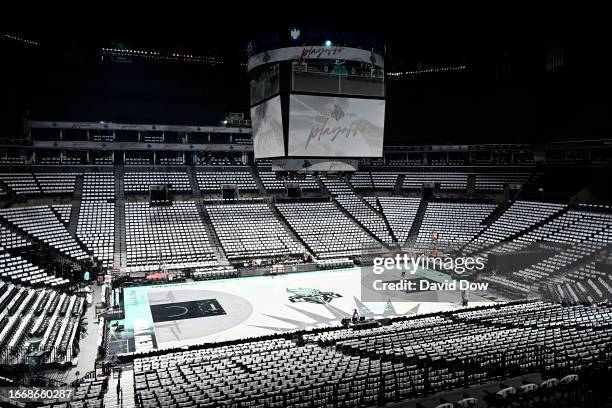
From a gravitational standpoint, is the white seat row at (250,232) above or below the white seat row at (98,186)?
below

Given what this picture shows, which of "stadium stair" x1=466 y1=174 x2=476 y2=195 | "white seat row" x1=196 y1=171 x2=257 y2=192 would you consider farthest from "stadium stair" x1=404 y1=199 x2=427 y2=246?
"white seat row" x1=196 y1=171 x2=257 y2=192

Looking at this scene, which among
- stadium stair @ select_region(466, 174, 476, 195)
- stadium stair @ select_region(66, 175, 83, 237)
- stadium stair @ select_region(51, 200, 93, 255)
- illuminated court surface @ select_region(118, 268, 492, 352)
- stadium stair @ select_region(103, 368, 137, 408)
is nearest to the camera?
stadium stair @ select_region(103, 368, 137, 408)

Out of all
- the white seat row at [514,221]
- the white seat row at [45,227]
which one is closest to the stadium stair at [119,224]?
the white seat row at [45,227]

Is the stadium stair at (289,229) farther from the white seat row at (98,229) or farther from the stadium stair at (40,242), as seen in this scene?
the stadium stair at (40,242)

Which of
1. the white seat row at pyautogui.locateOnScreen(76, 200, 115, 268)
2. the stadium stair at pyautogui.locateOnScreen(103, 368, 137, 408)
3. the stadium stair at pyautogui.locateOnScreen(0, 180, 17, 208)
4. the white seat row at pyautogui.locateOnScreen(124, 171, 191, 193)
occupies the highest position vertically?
the white seat row at pyautogui.locateOnScreen(124, 171, 191, 193)

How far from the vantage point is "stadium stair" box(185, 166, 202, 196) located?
45.9m

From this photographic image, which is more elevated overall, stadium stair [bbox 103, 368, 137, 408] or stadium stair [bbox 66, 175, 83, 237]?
stadium stair [bbox 66, 175, 83, 237]

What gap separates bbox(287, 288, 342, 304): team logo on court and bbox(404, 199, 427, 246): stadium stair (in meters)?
14.9

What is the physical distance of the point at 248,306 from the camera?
25781mm

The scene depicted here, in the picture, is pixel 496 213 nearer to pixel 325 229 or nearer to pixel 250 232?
pixel 325 229

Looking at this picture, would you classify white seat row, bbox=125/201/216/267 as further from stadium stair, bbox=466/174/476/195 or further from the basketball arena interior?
Answer: stadium stair, bbox=466/174/476/195

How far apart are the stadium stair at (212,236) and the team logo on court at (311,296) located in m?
8.63

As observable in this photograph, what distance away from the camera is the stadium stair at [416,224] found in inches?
1625

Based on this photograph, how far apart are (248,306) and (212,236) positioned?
574 inches
